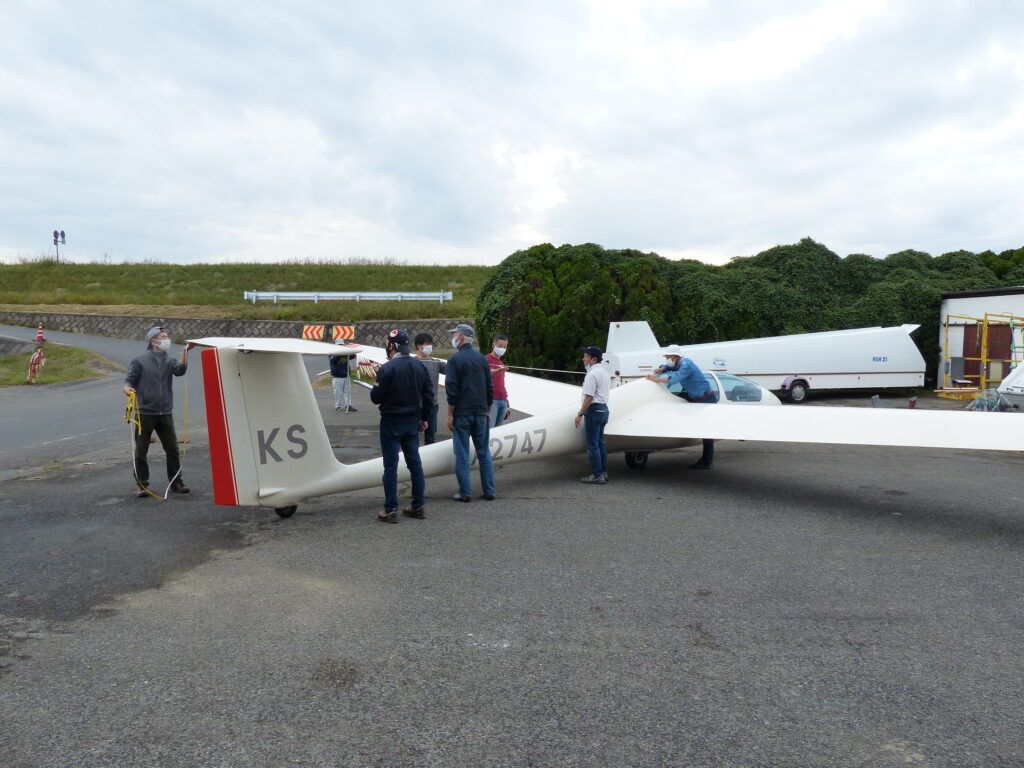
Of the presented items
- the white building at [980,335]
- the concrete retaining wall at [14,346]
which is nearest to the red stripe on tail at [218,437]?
the white building at [980,335]

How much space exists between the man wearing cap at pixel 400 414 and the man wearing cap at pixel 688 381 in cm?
410

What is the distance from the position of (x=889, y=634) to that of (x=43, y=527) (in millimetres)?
6998

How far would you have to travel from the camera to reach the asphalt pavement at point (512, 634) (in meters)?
3.20

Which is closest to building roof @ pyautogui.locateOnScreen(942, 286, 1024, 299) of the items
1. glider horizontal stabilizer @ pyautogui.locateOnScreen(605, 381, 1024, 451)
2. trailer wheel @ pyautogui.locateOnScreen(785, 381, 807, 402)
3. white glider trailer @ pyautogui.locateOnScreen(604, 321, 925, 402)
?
white glider trailer @ pyautogui.locateOnScreen(604, 321, 925, 402)

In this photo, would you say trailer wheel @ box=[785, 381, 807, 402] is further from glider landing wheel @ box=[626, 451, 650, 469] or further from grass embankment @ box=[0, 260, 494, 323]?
grass embankment @ box=[0, 260, 494, 323]

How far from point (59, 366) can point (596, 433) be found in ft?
72.4

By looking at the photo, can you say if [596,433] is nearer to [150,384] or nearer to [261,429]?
[261,429]

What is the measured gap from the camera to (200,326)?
35688 mm

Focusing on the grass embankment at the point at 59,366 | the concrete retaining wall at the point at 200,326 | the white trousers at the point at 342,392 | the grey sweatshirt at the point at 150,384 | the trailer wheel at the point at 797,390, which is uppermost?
the concrete retaining wall at the point at 200,326

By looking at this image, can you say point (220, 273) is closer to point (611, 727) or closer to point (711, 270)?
point (711, 270)

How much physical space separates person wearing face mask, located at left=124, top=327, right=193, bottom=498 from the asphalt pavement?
1.60 feet

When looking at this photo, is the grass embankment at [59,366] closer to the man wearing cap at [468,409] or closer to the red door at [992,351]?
the man wearing cap at [468,409]

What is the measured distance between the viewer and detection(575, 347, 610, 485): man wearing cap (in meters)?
8.70

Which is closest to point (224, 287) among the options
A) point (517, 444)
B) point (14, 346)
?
point (14, 346)
